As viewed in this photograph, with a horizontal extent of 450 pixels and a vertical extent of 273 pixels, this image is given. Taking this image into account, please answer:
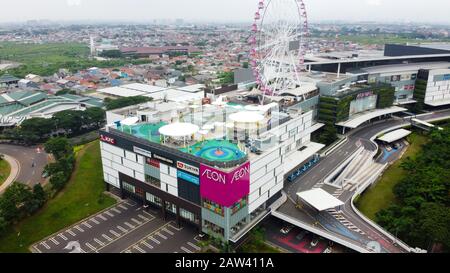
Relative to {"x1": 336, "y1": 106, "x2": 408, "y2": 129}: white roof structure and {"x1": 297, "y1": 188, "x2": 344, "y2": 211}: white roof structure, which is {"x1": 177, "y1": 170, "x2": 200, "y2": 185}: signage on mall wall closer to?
{"x1": 297, "y1": 188, "x2": 344, "y2": 211}: white roof structure

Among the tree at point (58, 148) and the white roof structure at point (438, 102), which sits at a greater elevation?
the white roof structure at point (438, 102)

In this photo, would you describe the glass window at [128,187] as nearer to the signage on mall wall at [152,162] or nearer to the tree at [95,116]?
the signage on mall wall at [152,162]

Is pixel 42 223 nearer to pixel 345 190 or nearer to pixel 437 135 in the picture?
pixel 345 190

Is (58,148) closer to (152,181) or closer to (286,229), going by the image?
(152,181)

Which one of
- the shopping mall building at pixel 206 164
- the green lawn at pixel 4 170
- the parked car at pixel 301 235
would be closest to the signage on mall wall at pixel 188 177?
the shopping mall building at pixel 206 164

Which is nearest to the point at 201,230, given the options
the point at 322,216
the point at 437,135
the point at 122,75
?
the point at 322,216
